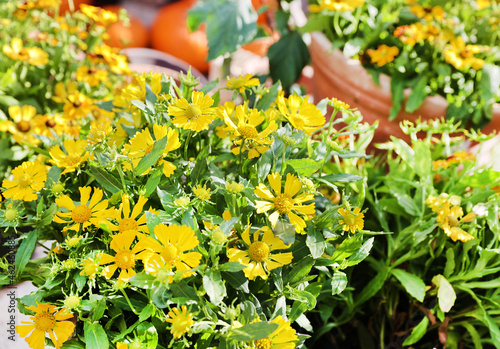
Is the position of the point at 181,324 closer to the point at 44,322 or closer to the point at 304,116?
the point at 44,322

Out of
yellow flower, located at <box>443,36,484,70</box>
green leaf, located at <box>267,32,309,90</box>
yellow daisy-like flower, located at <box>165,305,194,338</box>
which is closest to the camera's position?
yellow daisy-like flower, located at <box>165,305,194,338</box>

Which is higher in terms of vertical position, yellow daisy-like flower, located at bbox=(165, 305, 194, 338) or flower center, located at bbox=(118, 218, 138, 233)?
flower center, located at bbox=(118, 218, 138, 233)

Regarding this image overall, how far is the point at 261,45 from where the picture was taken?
1.46 m

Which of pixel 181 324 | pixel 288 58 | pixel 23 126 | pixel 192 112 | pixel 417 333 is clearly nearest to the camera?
pixel 181 324

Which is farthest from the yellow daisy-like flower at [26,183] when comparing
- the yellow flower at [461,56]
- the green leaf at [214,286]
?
the yellow flower at [461,56]

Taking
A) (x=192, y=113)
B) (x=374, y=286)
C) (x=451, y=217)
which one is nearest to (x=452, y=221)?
(x=451, y=217)

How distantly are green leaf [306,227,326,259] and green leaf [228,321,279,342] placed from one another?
0.31ft

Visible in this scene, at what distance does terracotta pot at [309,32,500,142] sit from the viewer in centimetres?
84

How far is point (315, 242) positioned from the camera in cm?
43

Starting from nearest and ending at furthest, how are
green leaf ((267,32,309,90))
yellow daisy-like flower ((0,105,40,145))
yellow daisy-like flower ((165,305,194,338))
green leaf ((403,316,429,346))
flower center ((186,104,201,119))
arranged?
yellow daisy-like flower ((165,305,194,338)) → flower center ((186,104,201,119)) → green leaf ((403,316,429,346)) → yellow daisy-like flower ((0,105,40,145)) → green leaf ((267,32,309,90))

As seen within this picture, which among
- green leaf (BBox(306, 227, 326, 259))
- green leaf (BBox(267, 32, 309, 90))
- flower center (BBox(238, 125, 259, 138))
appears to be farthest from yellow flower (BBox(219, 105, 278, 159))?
green leaf (BBox(267, 32, 309, 90))

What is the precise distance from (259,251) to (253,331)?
78 mm

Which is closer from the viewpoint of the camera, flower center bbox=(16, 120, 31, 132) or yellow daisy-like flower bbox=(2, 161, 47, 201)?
yellow daisy-like flower bbox=(2, 161, 47, 201)

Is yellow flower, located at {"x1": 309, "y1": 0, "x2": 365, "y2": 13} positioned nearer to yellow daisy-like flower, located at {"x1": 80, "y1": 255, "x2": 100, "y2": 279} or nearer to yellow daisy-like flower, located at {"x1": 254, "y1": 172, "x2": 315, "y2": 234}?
yellow daisy-like flower, located at {"x1": 254, "y1": 172, "x2": 315, "y2": 234}
